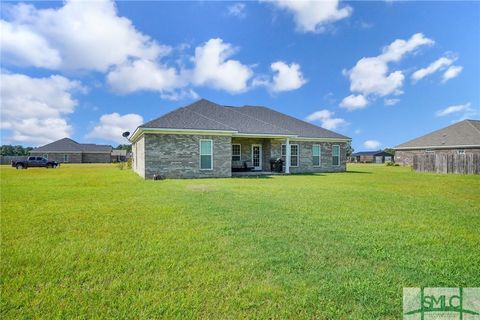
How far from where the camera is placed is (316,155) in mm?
22938

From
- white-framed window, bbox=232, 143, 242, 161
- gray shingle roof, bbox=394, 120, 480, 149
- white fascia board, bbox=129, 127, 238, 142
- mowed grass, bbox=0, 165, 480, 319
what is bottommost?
mowed grass, bbox=0, 165, 480, 319

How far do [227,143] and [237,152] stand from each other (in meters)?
3.69

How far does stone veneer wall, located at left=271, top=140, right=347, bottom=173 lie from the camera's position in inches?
847

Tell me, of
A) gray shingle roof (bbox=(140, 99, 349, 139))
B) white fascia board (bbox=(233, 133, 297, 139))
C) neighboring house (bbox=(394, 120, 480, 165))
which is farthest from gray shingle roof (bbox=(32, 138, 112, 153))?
neighboring house (bbox=(394, 120, 480, 165))

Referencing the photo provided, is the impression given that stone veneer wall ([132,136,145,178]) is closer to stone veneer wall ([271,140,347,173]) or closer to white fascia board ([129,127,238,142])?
white fascia board ([129,127,238,142])

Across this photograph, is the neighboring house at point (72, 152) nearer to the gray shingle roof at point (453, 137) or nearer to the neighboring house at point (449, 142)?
the neighboring house at point (449, 142)

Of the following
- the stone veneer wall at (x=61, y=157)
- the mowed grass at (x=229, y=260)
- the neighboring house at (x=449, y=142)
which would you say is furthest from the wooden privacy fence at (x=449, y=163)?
the stone veneer wall at (x=61, y=157)

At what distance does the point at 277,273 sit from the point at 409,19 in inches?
743

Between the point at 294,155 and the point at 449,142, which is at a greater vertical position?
the point at 449,142

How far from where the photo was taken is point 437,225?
18.9 feet

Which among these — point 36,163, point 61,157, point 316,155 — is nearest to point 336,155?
point 316,155

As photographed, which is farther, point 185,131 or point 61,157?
point 61,157

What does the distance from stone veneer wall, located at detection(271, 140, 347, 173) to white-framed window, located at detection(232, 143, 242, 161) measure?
2536 mm

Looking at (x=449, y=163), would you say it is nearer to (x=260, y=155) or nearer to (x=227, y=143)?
(x=260, y=155)
